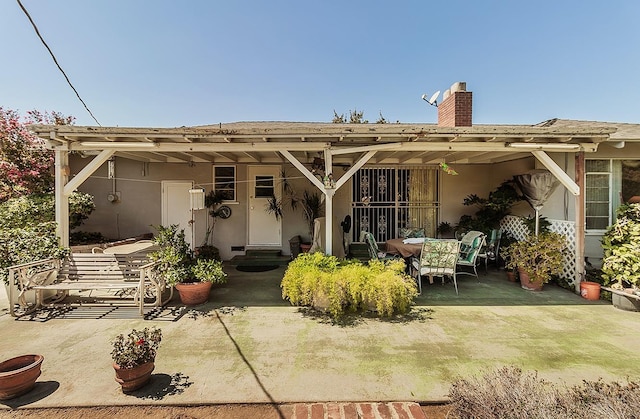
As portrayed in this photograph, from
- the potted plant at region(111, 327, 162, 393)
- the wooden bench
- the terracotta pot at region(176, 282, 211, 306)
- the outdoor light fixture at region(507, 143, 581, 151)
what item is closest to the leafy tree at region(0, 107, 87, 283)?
the wooden bench

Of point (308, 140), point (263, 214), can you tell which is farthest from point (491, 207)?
point (263, 214)

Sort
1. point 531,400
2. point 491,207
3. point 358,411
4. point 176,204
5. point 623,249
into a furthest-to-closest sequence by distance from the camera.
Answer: point 176,204
point 491,207
point 623,249
point 358,411
point 531,400

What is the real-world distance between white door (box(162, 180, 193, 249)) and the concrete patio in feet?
10.8

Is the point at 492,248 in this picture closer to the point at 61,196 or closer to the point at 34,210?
the point at 61,196

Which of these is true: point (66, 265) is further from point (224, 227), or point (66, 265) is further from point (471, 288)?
point (471, 288)

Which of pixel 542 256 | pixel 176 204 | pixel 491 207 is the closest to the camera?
pixel 542 256

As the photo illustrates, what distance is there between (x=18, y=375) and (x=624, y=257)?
7874 millimetres

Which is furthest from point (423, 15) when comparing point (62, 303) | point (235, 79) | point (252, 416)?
point (62, 303)

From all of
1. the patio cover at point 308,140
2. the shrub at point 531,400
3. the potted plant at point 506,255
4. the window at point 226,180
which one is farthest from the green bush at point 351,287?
the window at point 226,180

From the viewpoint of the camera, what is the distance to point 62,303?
4.63 metres

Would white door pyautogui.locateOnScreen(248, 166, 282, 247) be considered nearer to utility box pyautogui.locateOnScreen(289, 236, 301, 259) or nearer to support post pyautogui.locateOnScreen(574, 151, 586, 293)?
utility box pyautogui.locateOnScreen(289, 236, 301, 259)

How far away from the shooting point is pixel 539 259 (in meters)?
5.34

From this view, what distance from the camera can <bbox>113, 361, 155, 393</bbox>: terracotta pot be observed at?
2477 mm

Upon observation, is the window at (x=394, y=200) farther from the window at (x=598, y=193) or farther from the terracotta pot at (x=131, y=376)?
the terracotta pot at (x=131, y=376)
